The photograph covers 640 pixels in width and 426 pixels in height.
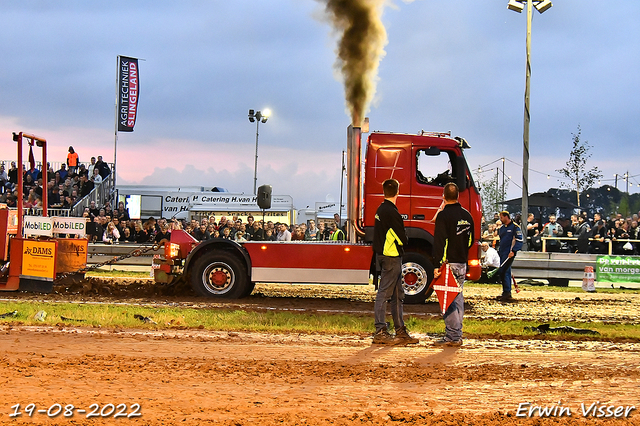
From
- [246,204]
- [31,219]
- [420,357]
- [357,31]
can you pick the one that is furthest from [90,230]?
[246,204]

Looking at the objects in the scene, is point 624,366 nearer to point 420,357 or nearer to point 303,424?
point 420,357

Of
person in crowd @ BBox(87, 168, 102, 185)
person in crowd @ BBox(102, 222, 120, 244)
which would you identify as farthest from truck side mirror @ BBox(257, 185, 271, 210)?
person in crowd @ BBox(87, 168, 102, 185)

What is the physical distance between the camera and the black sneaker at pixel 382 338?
27.5 feet

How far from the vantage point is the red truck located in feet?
41.9

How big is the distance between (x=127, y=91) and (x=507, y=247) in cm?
2321

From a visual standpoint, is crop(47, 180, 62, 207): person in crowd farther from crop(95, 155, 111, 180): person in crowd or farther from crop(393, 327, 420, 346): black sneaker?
crop(393, 327, 420, 346): black sneaker

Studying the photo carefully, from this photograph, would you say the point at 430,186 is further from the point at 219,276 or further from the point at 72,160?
the point at 72,160

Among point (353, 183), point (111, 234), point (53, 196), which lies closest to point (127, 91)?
point (53, 196)

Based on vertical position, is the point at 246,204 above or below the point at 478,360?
above

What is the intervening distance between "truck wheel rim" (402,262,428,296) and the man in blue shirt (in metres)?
2.56

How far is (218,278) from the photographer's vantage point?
43.9ft

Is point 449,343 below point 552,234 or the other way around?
below

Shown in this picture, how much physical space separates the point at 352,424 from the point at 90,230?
34.3 feet

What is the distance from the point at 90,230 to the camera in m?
14.0
